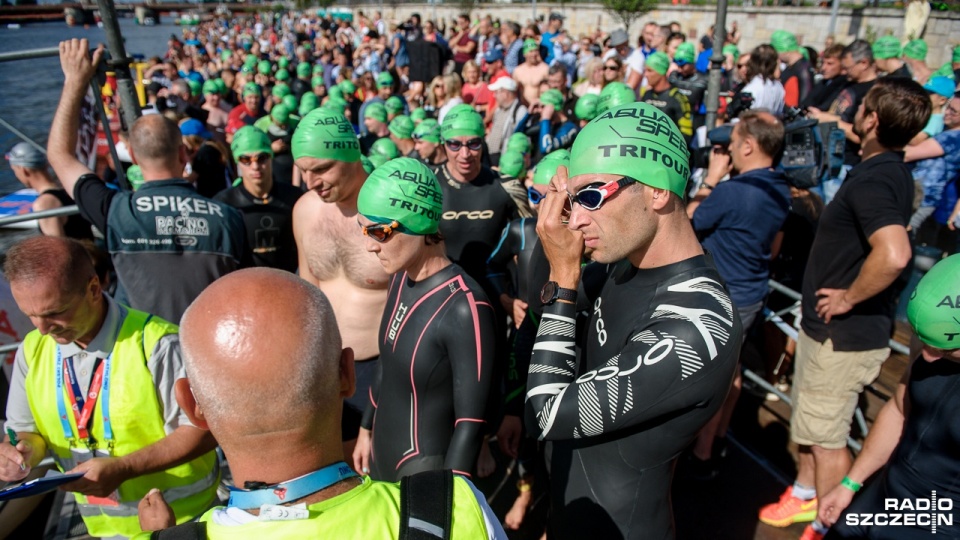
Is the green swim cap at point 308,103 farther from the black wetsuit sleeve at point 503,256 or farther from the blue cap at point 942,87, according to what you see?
the blue cap at point 942,87

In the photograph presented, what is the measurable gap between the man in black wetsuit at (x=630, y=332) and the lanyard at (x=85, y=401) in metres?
1.78

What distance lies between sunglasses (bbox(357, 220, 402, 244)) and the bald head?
50.5 inches

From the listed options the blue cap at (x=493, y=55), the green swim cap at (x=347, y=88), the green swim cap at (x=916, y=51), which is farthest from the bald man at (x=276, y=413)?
the blue cap at (x=493, y=55)

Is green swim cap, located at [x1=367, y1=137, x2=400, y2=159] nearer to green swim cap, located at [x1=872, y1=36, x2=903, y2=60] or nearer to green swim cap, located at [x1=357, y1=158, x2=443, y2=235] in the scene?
green swim cap, located at [x1=357, y1=158, x2=443, y2=235]

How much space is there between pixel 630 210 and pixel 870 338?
2.22 meters

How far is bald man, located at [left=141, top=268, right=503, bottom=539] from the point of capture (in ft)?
3.78

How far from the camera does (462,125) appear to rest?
441 cm

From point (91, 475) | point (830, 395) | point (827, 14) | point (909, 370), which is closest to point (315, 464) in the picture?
point (91, 475)

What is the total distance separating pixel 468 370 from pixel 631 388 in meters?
0.87

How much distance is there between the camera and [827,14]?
17.4 metres

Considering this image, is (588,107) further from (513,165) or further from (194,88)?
(194,88)

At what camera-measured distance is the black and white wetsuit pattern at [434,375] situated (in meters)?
2.38

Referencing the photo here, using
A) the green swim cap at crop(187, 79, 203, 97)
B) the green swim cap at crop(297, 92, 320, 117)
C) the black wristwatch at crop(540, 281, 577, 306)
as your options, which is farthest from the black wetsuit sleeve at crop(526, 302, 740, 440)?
the green swim cap at crop(187, 79, 203, 97)

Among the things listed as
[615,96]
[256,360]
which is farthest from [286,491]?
[615,96]
